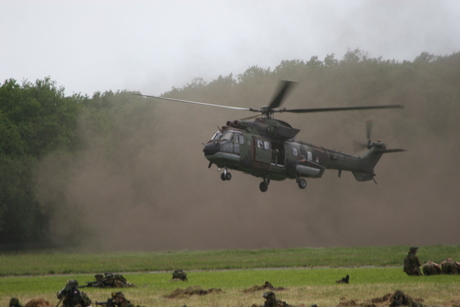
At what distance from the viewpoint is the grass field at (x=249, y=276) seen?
19.3 meters

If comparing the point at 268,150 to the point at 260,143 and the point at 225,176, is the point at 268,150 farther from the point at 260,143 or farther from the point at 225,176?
the point at 225,176

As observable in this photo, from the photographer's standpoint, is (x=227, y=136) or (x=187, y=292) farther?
(x=227, y=136)

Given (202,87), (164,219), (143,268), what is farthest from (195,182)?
(143,268)

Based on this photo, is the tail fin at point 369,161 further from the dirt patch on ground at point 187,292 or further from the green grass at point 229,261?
the dirt patch on ground at point 187,292

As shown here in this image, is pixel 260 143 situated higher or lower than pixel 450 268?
higher

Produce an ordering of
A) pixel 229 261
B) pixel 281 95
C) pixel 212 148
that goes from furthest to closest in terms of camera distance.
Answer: pixel 229 261, pixel 281 95, pixel 212 148

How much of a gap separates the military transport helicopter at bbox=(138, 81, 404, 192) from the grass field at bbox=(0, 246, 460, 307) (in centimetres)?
455

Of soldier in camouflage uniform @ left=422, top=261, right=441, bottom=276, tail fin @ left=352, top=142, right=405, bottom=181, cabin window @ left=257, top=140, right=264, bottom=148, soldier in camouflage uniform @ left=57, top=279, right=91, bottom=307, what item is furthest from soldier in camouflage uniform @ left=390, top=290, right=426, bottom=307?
tail fin @ left=352, top=142, right=405, bottom=181

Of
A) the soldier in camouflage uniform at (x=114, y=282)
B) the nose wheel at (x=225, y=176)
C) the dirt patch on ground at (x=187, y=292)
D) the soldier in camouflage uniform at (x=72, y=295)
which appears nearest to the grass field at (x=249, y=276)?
the dirt patch on ground at (x=187, y=292)

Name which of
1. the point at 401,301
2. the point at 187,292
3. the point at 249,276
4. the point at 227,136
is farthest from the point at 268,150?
the point at 401,301

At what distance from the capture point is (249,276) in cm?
2642

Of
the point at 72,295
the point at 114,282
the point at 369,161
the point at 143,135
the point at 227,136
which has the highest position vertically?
the point at 143,135

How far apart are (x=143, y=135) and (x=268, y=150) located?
33237 millimetres

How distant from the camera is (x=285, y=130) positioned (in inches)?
1432
